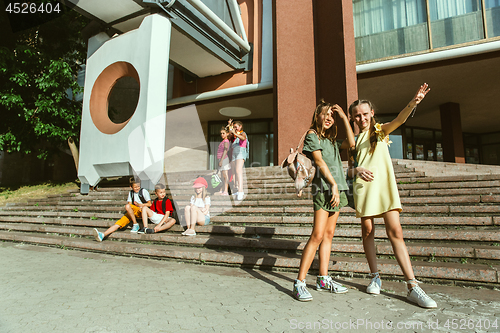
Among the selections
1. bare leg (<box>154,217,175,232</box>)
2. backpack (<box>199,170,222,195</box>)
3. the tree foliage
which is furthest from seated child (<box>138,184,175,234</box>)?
the tree foliage

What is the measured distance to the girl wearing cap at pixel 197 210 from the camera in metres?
5.25

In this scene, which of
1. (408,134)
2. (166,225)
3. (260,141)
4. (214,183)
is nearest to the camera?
(166,225)

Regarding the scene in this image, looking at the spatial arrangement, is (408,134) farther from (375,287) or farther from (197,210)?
(375,287)

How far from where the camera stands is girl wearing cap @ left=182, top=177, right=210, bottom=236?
525cm

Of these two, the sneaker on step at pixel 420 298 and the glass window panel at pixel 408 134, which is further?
the glass window panel at pixel 408 134

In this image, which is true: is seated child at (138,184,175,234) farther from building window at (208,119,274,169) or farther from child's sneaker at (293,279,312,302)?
building window at (208,119,274,169)

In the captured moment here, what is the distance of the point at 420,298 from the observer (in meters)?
2.40

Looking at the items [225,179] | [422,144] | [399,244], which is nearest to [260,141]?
[422,144]

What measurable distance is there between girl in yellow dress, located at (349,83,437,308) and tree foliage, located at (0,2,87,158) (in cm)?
1311

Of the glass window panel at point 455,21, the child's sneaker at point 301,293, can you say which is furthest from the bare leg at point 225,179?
the glass window panel at point 455,21

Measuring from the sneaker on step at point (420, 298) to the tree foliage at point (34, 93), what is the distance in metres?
13.7

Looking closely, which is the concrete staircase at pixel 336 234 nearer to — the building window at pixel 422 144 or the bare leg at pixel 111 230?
the bare leg at pixel 111 230

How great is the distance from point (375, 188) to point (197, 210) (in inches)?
136

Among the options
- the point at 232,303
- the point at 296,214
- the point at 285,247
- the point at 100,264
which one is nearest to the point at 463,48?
the point at 296,214
